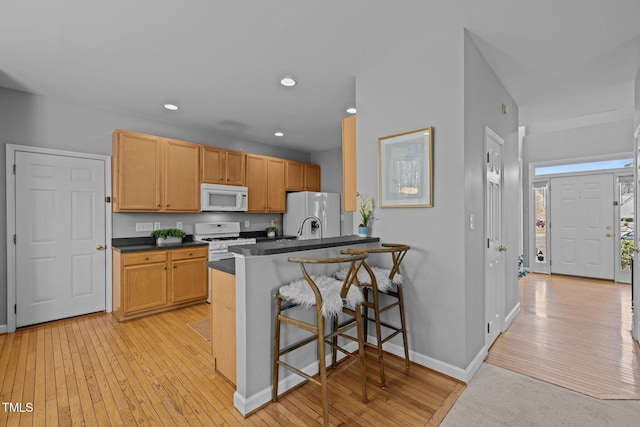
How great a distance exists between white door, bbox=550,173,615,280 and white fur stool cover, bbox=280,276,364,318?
594 cm

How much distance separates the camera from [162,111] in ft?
13.1

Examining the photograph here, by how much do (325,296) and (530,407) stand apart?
1559 millimetres

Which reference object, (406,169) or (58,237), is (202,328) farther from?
(406,169)

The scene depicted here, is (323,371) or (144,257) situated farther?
(144,257)

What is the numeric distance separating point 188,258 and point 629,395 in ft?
15.0

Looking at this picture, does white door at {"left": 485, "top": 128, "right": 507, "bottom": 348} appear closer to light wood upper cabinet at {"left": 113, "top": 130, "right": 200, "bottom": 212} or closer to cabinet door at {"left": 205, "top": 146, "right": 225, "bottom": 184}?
cabinet door at {"left": 205, "top": 146, "right": 225, "bottom": 184}

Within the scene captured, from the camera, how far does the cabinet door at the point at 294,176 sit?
5.77m

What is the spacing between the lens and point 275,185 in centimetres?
556

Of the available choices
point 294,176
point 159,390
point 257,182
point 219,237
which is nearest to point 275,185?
point 257,182

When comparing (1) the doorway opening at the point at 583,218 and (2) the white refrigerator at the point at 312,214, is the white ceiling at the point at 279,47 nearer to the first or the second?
(2) the white refrigerator at the point at 312,214

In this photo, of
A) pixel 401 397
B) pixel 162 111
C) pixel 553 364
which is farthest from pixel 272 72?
pixel 553 364

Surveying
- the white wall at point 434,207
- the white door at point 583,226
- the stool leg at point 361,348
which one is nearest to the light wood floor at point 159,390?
the stool leg at point 361,348

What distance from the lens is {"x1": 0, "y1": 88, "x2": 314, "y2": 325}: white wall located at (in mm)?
3275

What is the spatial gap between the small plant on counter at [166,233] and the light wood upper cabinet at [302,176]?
2.16 meters
